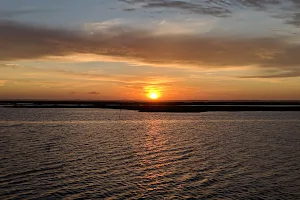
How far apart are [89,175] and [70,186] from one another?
2.77 m

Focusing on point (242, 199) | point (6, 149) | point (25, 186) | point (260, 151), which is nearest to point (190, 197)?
point (242, 199)

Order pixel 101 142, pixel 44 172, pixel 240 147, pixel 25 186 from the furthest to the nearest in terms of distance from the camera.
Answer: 1. pixel 101 142
2. pixel 240 147
3. pixel 44 172
4. pixel 25 186

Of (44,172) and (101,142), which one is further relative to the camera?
(101,142)

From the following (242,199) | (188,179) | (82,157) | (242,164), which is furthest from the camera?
(82,157)

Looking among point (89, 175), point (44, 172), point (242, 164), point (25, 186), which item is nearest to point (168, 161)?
point (242, 164)

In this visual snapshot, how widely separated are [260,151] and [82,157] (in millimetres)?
17034

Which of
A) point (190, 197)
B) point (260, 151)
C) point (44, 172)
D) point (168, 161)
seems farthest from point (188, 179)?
point (260, 151)

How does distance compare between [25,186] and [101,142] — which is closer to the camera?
[25,186]

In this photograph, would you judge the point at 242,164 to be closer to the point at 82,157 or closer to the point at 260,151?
the point at 260,151

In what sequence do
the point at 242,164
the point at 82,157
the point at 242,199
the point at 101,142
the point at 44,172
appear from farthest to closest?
the point at 101,142, the point at 82,157, the point at 242,164, the point at 44,172, the point at 242,199

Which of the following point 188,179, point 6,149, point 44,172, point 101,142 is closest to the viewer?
point 188,179

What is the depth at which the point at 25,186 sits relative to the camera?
65.6 ft

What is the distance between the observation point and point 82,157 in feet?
99.1

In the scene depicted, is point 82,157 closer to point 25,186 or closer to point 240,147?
point 25,186
